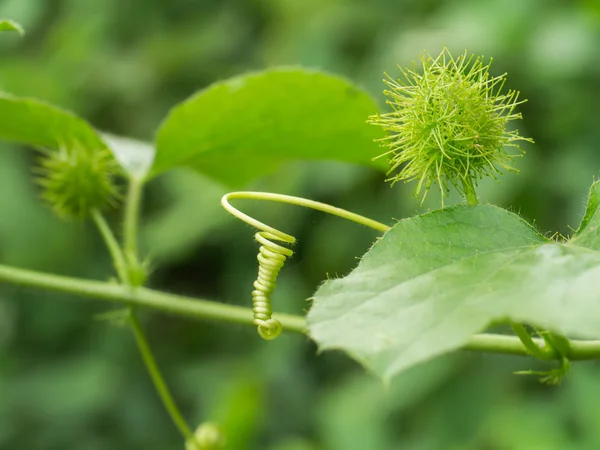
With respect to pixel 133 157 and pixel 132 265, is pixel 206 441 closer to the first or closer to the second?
pixel 132 265

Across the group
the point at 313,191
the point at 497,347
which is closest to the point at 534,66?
the point at 313,191

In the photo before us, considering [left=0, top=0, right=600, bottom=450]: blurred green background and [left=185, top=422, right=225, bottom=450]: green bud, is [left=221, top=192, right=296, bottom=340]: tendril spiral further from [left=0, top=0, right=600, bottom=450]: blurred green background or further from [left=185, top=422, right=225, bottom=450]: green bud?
[left=0, top=0, right=600, bottom=450]: blurred green background

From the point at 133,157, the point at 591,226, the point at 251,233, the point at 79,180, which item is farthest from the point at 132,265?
the point at 251,233

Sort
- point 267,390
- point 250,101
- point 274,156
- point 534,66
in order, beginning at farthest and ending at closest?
point 267,390 < point 534,66 < point 274,156 < point 250,101

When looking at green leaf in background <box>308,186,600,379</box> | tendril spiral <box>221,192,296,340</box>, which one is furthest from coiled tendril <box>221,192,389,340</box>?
green leaf in background <box>308,186,600,379</box>

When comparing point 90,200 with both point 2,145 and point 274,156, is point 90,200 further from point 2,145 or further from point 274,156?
point 2,145

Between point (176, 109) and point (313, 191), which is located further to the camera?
point (313, 191)

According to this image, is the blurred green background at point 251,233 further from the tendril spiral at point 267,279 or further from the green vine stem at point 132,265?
the tendril spiral at point 267,279
